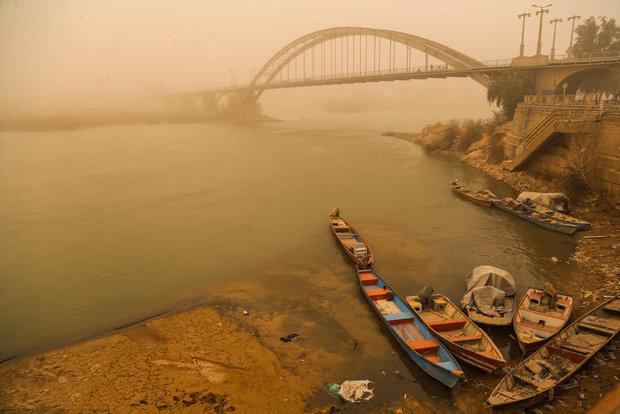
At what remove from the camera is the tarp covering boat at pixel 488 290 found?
14056 millimetres

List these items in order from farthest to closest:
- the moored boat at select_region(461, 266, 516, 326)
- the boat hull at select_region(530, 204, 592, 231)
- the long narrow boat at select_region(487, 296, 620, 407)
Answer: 1. the boat hull at select_region(530, 204, 592, 231)
2. the moored boat at select_region(461, 266, 516, 326)
3. the long narrow boat at select_region(487, 296, 620, 407)

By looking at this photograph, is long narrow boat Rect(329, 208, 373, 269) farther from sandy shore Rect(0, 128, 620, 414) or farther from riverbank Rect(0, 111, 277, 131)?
riverbank Rect(0, 111, 277, 131)

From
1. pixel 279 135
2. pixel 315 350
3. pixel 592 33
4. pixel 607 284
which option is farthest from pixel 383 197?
pixel 279 135

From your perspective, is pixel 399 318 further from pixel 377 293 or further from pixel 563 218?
pixel 563 218

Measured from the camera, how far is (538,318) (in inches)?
525

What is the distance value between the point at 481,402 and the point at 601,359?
4.03m

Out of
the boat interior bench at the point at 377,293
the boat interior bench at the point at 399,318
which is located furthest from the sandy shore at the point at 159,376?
the boat interior bench at the point at 377,293

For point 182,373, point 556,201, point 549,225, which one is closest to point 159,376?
point 182,373

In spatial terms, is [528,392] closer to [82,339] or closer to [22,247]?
[82,339]

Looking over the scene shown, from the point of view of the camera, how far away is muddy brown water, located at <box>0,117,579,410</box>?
14.1m

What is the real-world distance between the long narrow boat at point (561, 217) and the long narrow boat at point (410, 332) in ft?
42.0

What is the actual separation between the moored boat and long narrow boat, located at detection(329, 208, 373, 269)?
173 inches

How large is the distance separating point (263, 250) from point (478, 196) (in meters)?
16.0

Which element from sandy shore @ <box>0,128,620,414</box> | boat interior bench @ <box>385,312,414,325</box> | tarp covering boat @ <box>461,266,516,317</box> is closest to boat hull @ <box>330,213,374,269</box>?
sandy shore @ <box>0,128,620,414</box>
